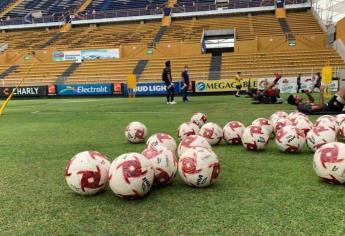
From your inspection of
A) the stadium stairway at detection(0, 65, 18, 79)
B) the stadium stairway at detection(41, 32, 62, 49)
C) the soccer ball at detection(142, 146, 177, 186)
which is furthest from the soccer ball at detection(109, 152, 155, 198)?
the stadium stairway at detection(41, 32, 62, 49)

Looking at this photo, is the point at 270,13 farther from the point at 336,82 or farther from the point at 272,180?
the point at 272,180

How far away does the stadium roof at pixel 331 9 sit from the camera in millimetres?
33375

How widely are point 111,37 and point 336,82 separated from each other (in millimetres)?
22750

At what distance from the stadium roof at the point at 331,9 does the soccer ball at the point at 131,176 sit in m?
33.7

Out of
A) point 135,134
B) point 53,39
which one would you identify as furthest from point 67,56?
point 135,134

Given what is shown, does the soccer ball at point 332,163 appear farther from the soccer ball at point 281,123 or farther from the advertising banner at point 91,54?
the advertising banner at point 91,54

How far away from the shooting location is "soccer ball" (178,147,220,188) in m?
3.90

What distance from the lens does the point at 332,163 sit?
3861mm

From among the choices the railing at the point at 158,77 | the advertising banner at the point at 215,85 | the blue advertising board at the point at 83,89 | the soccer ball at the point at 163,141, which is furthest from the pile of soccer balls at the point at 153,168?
the blue advertising board at the point at 83,89

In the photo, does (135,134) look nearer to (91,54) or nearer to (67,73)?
(67,73)

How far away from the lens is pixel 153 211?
3.32m

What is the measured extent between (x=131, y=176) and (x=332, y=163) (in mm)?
1961

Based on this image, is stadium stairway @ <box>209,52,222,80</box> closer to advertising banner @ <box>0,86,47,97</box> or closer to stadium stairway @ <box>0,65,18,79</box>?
advertising banner @ <box>0,86,47,97</box>

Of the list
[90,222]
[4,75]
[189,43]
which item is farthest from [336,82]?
[4,75]
